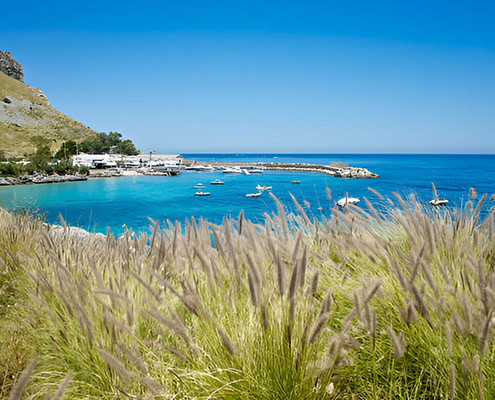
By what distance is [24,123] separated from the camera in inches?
3226

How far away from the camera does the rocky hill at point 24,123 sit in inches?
2680

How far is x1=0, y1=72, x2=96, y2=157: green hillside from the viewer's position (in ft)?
223

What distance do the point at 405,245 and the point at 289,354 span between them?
68.6 inches

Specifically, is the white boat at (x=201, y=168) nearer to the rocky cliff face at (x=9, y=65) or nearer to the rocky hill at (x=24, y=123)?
the rocky hill at (x=24, y=123)

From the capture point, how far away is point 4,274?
3.06 m

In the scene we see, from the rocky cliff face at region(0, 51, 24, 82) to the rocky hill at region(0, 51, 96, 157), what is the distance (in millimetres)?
17449

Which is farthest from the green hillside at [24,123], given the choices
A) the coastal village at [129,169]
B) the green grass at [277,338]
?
the green grass at [277,338]

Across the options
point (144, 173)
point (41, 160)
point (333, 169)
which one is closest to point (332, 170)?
Result: point (333, 169)

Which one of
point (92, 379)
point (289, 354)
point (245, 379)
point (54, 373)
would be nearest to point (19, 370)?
point (54, 373)

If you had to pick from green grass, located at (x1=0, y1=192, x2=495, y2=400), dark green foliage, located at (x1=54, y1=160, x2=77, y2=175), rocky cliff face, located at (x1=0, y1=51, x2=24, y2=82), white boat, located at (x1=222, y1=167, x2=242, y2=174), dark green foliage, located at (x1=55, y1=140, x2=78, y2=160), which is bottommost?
white boat, located at (x1=222, y1=167, x2=242, y2=174)

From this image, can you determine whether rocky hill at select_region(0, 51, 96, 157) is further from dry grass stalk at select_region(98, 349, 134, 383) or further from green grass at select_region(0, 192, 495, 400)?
dry grass stalk at select_region(98, 349, 134, 383)

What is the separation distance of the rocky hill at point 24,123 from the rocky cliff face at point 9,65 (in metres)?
17.4

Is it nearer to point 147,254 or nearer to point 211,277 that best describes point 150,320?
point 211,277

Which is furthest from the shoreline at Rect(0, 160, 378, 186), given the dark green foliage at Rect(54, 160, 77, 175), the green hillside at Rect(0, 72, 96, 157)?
the green hillside at Rect(0, 72, 96, 157)
